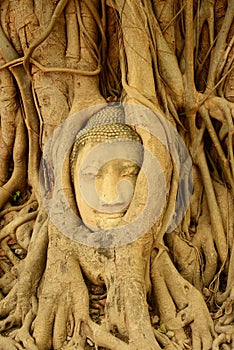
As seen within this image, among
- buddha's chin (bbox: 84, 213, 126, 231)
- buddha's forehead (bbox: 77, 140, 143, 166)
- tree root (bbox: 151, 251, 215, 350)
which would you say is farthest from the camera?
buddha's forehead (bbox: 77, 140, 143, 166)

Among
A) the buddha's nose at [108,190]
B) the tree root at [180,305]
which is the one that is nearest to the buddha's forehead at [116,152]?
the buddha's nose at [108,190]

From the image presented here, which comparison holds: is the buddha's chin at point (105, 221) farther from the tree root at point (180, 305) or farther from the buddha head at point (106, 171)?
the tree root at point (180, 305)

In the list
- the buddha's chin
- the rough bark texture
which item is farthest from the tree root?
the buddha's chin

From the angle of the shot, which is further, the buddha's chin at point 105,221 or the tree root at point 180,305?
the buddha's chin at point 105,221

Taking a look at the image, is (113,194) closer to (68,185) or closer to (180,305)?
(68,185)

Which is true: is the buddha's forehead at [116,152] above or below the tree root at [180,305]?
above

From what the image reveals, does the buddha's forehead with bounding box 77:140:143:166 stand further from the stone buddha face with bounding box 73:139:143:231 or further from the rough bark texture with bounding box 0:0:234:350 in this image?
the rough bark texture with bounding box 0:0:234:350

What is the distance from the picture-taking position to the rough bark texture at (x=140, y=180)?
3.10m

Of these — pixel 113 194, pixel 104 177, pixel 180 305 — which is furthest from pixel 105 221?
pixel 180 305

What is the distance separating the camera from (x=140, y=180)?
10.8ft

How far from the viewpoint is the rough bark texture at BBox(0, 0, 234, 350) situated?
10.2 feet

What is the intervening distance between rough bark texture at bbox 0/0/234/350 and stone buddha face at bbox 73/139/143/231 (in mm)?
119

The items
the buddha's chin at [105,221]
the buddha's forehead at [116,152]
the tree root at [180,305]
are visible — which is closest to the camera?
the tree root at [180,305]

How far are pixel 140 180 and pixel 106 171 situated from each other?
0.93 feet
